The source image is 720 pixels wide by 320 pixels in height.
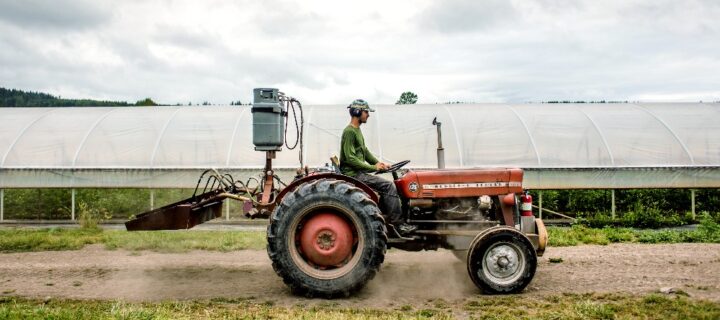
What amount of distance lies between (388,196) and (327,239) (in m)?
0.82

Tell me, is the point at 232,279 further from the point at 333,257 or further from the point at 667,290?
the point at 667,290

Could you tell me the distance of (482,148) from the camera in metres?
15.6

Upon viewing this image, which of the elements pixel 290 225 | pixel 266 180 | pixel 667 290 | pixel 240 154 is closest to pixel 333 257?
pixel 290 225

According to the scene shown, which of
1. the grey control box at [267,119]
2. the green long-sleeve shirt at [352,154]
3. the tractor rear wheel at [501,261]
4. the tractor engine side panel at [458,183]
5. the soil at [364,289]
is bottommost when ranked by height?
the soil at [364,289]

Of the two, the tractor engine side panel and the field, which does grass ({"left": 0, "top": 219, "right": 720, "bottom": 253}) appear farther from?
the tractor engine side panel

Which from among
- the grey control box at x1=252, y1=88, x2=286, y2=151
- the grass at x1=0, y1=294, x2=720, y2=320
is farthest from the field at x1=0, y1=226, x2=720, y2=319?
the grey control box at x1=252, y1=88, x2=286, y2=151

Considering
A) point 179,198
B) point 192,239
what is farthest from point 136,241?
point 179,198

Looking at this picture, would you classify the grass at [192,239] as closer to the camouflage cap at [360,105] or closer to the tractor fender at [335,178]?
the tractor fender at [335,178]

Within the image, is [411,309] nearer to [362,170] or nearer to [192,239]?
[362,170]

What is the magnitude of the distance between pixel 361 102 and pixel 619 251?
515 centimetres

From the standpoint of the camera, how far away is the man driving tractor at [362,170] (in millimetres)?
6504

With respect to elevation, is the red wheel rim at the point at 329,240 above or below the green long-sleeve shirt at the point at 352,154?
below

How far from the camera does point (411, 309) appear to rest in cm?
565

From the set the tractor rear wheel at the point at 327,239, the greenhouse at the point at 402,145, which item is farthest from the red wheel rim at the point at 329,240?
the greenhouse at the point at 402,145
